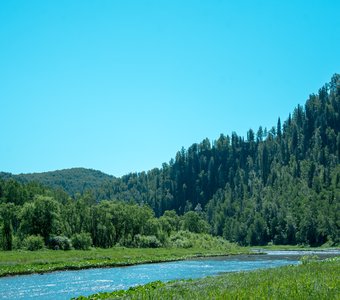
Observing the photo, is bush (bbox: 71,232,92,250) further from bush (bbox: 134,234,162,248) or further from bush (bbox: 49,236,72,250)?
bush (bbox: 134,234,162,248)

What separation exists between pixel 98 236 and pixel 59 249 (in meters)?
25.0

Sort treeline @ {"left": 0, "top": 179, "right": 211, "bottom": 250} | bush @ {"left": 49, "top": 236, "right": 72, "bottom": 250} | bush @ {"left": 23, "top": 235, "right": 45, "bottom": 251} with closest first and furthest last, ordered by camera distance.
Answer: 1. bush @ {"left": 23, "top": 235, "right": 45, "bottom": 251}
2. bush @ {"left": 49, "top": 236, "right": 72, "bottom": 250}
3. treeline @ {"left": 0, "top": 179, "right": 211, "bottom": 250}

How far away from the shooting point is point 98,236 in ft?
423

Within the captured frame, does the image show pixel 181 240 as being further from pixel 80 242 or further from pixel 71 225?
pixel 80 242

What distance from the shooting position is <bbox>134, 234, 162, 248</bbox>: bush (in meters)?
131

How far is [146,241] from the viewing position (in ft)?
433

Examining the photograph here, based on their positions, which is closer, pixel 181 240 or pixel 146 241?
pixel 146 241

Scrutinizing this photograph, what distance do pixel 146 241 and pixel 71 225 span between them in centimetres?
2107

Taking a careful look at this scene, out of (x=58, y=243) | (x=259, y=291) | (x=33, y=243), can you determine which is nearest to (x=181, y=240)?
(x=58, y=243)

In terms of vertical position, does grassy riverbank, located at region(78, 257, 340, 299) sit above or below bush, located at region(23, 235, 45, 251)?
below

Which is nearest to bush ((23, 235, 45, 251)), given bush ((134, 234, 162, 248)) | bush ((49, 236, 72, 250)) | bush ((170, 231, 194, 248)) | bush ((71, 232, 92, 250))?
bush ((49, 236, 72, 250))

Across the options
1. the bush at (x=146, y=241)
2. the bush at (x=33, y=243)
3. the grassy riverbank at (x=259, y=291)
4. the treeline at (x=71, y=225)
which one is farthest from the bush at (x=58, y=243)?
the grassy riverbank at (x=259, y=291)

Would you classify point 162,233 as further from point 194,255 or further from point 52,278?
point 52,278

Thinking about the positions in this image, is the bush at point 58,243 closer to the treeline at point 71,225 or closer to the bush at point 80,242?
the treeline at point 71,225
